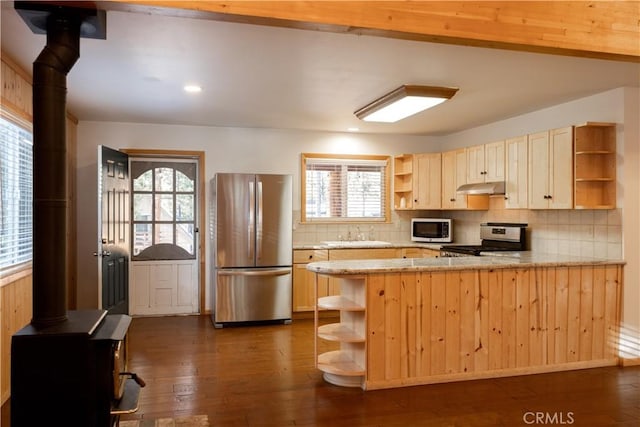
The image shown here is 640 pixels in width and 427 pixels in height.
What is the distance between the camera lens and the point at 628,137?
413cm

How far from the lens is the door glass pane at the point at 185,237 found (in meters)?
6.21

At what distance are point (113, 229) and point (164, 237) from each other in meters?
1.20

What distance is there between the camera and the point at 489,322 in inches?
152

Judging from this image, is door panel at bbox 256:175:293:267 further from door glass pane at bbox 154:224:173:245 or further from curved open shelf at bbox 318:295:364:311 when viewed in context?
curved open shelf at bbox 318:295:364:311

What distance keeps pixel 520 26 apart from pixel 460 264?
6.14ft

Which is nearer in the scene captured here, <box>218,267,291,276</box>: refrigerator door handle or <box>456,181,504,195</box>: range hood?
<box>456,181,504,195</box>: range hood

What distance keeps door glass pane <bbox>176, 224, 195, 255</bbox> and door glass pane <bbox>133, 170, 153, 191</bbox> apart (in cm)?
62

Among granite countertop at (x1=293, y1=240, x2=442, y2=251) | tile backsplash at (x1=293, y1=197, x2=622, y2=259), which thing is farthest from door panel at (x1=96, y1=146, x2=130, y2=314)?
Result: tile backsplash at (x1=293, y1=197, x2=622, y2=259)

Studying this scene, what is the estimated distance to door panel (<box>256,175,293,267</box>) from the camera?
5617 millimetres

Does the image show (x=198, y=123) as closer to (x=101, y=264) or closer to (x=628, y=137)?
(x=101, y=264)

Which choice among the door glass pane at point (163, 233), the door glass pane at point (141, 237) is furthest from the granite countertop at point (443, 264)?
the door glass pane at point (141, 237)

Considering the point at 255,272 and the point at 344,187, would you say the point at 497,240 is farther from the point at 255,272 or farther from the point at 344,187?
the point at 255,272

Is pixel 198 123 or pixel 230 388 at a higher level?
pixel 198 123

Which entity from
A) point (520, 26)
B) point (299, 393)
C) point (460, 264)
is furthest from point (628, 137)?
point (299, 393)
